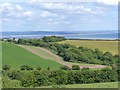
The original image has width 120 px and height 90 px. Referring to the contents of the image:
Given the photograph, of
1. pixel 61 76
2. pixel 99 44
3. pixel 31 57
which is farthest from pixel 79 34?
pixel 31 57

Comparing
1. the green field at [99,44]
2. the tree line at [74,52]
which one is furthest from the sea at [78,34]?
the tree line at [74,52]

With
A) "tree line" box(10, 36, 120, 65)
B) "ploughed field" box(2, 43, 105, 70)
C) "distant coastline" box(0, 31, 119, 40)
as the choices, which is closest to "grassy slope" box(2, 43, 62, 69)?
"ploughed field" box(2, 43, 105, 70)

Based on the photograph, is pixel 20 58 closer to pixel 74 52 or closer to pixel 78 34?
pixel 74 52

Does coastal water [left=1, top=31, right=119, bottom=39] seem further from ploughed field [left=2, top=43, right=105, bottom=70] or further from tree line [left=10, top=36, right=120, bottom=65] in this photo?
ploughed field [left=2, top=43, right=105, bottom=70]

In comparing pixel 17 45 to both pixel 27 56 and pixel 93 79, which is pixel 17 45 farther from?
pixel 93 79

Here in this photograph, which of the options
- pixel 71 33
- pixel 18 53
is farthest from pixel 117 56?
pixel 18 53
